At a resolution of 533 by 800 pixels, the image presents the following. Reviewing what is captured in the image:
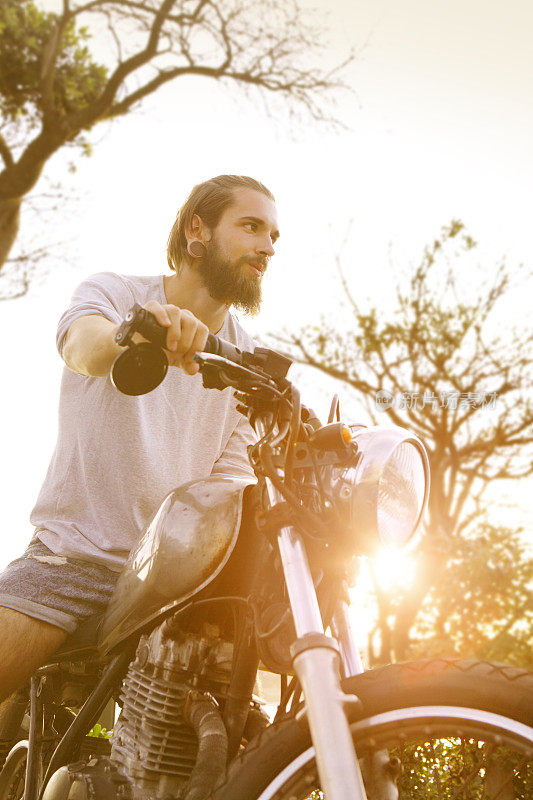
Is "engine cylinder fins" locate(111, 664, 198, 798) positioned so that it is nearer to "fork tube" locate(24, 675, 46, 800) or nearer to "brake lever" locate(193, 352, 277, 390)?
"fork tube" locate(24, 675, 46, 800)

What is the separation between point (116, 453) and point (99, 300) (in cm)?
47

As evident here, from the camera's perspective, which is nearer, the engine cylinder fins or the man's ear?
the engine cylinder fins

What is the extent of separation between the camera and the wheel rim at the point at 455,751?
3.76 feet

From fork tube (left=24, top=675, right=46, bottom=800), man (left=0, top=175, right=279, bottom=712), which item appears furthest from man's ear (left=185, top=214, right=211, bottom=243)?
fork tube (left=24, top=675, right=46, bottom=800)

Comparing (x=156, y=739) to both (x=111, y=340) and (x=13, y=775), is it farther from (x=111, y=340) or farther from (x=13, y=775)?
(x=13, y=775)

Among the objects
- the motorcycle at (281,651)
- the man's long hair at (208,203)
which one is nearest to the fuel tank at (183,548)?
the motorcycle at (281,651)

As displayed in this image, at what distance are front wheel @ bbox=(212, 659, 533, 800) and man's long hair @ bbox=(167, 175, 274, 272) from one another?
5.41 ft

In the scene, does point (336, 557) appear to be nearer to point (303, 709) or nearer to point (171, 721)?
point (303, 709)

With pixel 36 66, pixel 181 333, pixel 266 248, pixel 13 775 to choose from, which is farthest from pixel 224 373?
pixel 36 66

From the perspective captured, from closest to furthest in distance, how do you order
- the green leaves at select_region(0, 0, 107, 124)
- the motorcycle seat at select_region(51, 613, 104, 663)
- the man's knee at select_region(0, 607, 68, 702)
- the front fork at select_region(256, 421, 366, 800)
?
1. the front fork at select_region(256, 421, 366, 800)
2. the man's knee at select_region(0, 607, 68, 702)
3. the motorcycle seat at select_region(51, 613, 104, 663)
4. the green leaves at select_region(0, 0, 107, 124)

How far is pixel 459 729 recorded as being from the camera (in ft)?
3.88

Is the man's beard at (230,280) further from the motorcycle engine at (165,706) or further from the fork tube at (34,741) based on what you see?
the fork tube at (34,741)

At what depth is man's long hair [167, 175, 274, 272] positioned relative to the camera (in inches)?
96.4

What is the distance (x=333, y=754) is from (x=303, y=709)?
0.45 feet
